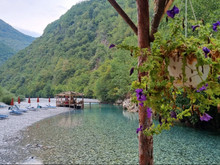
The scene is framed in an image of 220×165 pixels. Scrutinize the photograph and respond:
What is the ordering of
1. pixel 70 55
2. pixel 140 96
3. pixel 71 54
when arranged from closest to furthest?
pixel 140 96, pixel 70 55, pixel 71 54

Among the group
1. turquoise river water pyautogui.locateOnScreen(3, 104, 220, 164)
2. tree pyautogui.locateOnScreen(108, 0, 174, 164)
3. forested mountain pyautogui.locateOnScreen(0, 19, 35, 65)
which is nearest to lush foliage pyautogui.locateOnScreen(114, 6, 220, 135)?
tree pyautogui.locateOnScreen(108, 0, 174, 164)

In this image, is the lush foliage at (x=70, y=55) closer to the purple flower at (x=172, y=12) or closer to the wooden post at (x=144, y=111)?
the wooden post at (x=144, y=111)

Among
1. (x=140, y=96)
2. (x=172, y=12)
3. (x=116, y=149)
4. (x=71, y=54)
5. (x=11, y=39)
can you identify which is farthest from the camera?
(x=11, y=39)

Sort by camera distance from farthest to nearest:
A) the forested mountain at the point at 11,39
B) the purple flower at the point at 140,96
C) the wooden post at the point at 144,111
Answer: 1. the forested mountain at the point at 11,39
2. the wooden post at the point at 144,111
3. the purple flower at the point at 140,96

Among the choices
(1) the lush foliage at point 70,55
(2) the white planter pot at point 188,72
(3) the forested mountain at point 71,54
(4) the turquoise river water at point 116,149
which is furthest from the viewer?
(1) the lush foliage at point 70,55

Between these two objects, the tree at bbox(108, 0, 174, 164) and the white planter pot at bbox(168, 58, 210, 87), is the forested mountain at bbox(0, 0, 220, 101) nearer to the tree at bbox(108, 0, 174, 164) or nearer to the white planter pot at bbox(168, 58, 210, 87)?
the tree at bbox(108, 0, 174, 164)

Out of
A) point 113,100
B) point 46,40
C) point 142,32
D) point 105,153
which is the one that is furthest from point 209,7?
point 46,40

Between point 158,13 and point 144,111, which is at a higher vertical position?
point 158,13

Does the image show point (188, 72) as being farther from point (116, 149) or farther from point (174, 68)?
point (116, 149)

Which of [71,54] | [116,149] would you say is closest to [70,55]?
[71,54]

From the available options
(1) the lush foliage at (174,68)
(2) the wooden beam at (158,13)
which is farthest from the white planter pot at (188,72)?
(2) the wooden beam at (158,13)

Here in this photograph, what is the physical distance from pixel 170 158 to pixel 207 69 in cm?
547

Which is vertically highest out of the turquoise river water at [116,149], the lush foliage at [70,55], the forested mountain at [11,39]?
the forested mountain at [11,39]

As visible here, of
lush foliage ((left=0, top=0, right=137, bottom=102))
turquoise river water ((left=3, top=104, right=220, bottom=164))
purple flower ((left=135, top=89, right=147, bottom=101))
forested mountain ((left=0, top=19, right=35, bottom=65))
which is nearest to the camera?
purple flower ((left=135, top=89, right=147, bottom=101))
